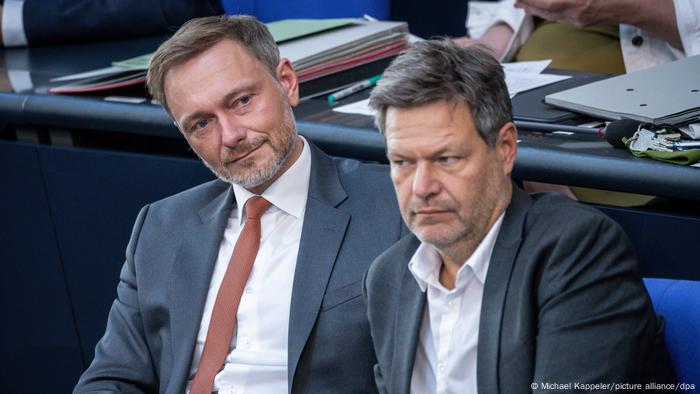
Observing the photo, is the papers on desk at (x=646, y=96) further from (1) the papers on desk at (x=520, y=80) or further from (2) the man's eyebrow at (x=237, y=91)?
(2) the man's eyebrow at (x=237, y=91)

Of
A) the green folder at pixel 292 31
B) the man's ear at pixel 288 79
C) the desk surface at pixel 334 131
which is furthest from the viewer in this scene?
the green folder at pixel 292 31

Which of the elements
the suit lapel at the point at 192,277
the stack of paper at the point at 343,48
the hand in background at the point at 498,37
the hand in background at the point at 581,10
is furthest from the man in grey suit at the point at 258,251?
the hand in background at the point at 498,37

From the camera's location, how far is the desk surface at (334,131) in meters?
1.93

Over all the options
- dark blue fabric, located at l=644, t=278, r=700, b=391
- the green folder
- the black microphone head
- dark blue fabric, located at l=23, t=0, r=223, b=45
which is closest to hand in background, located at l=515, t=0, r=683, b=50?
the green folder

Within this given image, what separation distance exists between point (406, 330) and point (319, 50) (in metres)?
1.09

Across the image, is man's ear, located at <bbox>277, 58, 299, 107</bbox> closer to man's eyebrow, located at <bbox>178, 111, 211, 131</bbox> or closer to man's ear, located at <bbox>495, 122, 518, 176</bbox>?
man's eyebrow, located at <bbox>178, 111, 211, 131</bbox>

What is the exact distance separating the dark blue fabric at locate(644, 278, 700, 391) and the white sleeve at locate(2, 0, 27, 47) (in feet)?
8.32

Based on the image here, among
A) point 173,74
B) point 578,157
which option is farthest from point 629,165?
point 173,74

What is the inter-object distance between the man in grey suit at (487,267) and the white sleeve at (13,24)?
7.30ft

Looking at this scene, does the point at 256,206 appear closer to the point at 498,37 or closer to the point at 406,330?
the point at 406,330

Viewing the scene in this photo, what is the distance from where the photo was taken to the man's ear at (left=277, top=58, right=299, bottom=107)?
2159 mm

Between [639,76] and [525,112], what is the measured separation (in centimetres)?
24

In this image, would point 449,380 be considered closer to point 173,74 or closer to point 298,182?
point 298,182

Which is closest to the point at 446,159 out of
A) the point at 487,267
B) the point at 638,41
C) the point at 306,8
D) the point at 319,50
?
A: the point at 487,267
